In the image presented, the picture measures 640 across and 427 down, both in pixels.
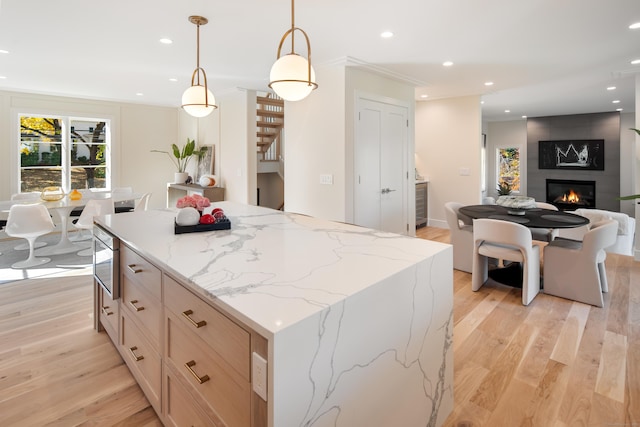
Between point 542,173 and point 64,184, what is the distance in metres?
10.6

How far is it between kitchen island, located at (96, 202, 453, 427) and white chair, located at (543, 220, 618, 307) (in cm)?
222

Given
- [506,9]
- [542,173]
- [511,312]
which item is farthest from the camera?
[542,173]

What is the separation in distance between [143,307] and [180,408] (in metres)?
0.56

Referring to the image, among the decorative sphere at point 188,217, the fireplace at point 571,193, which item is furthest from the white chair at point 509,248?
the fireplace at point 571,193

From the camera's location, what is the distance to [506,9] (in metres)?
2.76

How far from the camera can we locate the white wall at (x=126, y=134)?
5.81 metres

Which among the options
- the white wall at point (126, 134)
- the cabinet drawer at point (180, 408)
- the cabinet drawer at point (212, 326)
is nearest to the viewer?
the cabinet drawer at point (212, 326)

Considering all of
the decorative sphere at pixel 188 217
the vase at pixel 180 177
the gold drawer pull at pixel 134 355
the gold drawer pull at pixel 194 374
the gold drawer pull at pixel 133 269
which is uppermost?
the vase at pixel 180 177

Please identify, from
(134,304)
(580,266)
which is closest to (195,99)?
(134,304)

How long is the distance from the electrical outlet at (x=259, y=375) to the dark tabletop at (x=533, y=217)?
3.18 metres

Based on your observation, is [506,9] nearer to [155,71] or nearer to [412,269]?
[412,269]

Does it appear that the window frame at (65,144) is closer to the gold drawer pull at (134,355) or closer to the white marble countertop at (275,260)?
the white marble countertop at (275,260)

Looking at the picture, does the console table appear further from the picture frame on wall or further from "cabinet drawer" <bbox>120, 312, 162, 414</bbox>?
"cabinet drawer" <bbox>120, 312, 162, 414</bbox>

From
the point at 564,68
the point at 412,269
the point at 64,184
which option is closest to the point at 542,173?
the point at 564,68
